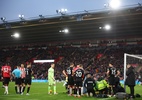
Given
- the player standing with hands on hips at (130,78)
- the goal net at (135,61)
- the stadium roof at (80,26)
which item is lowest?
the player standing with hands on hips at (130,78)

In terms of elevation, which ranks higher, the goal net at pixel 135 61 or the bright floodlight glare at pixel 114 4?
the bright floodlight glare at pixel 114 4

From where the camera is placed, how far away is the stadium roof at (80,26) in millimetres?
35625

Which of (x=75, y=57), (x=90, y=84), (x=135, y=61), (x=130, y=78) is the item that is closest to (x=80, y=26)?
(x=75, y=57)

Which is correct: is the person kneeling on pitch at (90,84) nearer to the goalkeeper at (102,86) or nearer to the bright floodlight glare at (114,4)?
the goalkeeper at (102,86)

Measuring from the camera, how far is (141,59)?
1692cm

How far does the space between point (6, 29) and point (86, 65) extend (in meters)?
15.2

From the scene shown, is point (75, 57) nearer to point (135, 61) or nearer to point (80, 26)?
point (80, 26)


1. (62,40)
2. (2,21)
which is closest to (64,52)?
(62,40)

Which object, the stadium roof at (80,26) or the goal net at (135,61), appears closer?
the goal net at (135,61)

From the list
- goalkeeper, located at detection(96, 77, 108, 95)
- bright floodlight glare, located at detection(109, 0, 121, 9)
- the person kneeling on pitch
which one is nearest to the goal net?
goalkeeper, located at detection(96, 77, 108, 95)

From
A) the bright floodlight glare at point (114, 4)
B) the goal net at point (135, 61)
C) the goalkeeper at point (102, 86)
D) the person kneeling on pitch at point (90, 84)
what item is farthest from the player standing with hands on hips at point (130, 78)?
the bright floodlight glare at point (114, 4)

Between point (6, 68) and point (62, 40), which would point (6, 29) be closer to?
point (62, 40)

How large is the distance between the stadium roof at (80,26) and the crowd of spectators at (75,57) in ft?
7.29

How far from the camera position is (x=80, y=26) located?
42.1m
